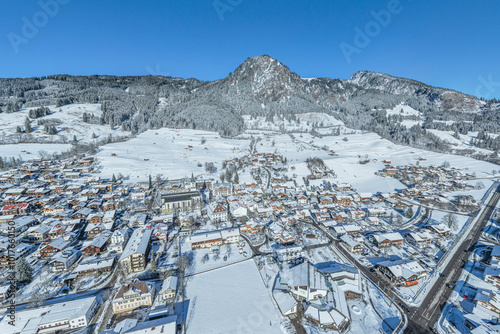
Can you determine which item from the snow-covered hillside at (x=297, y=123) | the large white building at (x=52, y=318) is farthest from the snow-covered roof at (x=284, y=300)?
the snow-covered hillside at (x=297, y=123)

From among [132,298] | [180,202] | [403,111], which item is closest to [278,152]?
[180,202]

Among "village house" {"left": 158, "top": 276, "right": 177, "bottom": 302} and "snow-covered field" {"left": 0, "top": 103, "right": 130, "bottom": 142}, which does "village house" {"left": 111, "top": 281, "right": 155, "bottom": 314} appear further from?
"snow-covered field" {"left": 0, "top": 103, "right": 130, "bottom": 142}

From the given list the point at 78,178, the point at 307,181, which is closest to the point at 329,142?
the point at 307,181

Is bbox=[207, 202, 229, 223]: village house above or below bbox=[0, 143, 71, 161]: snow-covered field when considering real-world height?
below

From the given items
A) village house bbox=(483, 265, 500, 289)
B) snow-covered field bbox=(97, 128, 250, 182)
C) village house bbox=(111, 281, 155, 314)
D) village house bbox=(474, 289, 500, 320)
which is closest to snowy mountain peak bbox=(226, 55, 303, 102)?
snow-covered field bbox=(97, 128, 250, 182)

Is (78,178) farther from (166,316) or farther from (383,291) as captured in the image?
(383,291)

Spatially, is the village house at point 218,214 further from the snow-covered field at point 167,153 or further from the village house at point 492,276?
the village house at point 492,276

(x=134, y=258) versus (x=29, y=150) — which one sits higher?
(x=29, y=150)

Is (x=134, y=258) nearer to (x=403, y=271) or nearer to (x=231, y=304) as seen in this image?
(x=231, y=304)
